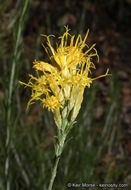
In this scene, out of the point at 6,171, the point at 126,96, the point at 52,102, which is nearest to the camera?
the point at 52,102

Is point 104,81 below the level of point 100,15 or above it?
below

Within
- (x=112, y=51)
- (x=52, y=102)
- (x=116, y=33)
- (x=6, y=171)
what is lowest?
(x=6, y=171)

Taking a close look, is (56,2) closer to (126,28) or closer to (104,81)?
(126,28)

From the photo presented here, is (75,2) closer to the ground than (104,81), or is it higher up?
higher up

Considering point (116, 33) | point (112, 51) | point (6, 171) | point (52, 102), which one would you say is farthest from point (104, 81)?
point (52, 102)

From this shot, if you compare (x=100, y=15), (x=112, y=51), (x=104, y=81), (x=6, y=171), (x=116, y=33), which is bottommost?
(x=6, y=171)

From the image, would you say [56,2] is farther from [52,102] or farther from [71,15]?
[52,102]

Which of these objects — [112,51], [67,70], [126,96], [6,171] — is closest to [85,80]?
[67,70]

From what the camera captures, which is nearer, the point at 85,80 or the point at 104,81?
the point at 85,80

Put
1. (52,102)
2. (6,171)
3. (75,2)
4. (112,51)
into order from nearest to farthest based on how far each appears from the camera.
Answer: (52,102) → (6,171) → (112,51) → (75,2)

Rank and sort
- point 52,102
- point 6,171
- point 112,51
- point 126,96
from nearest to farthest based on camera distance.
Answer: point 52,102 → point 6,171 → point 126,96 → point 112,51
